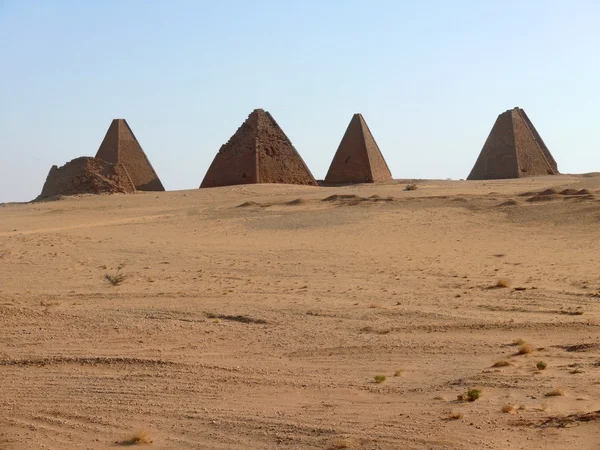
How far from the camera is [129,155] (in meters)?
32.8

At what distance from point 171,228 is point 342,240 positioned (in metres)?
5.04

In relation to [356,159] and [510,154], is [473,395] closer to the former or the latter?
[356,159]

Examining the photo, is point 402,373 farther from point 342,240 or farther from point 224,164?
point 224,164

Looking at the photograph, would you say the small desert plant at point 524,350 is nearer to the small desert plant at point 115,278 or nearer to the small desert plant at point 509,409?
the small desert plant at point 509,409

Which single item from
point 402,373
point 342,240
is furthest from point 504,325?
point 342,240

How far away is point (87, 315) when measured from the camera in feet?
30.2

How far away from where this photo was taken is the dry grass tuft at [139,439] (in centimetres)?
577

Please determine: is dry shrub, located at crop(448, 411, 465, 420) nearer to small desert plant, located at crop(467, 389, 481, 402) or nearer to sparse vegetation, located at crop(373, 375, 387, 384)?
small desert plant, located at crop(467, 389, 481, 402)

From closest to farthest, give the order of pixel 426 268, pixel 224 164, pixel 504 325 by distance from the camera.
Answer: pixel 504 325 → pixel 426 268 → pixel 224 164

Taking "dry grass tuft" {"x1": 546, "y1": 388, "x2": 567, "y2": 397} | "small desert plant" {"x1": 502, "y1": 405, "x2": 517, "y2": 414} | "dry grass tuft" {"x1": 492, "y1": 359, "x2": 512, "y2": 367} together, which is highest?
"dry grass tuft" {"x1": 492, "y1": 359, "x2": 512, "y2": 367}

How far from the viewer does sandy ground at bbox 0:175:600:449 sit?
5.88 m

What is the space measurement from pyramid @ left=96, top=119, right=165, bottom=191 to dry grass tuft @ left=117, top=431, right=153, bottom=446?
89.7 ft

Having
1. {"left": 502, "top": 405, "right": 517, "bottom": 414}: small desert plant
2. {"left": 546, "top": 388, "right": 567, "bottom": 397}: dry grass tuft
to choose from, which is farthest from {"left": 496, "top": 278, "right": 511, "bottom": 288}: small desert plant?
{"left": 502, "top": 405, "right": 517, "bottom": 414}: small desert plant

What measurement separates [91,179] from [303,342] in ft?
72.4
